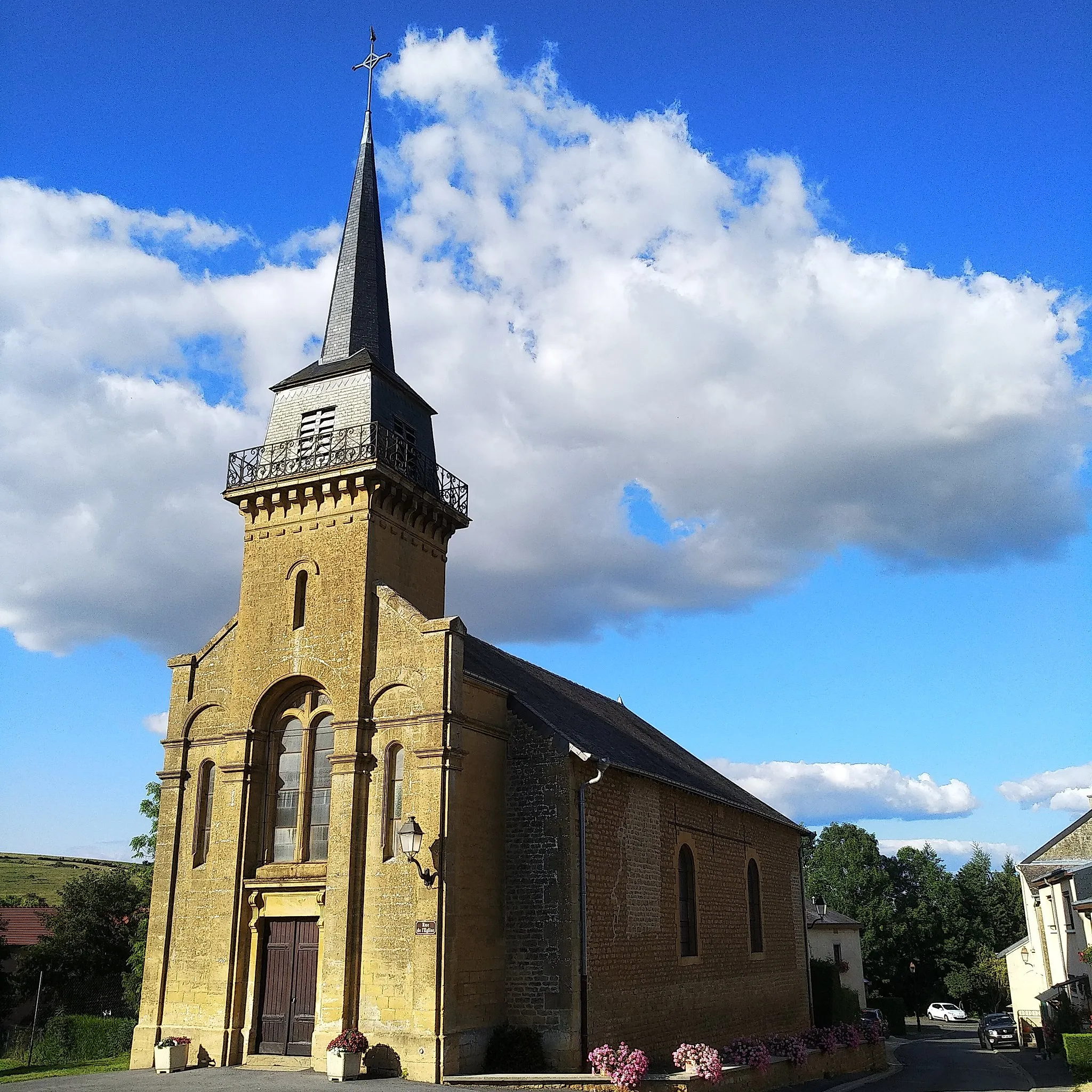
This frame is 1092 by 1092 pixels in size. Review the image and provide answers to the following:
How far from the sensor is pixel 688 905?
23.3 m

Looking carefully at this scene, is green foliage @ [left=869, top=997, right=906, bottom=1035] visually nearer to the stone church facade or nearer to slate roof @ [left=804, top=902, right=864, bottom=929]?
slate roof @ [left=804, top=902, right=864, bottom=929]

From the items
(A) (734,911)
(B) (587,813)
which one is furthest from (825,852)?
(B) (587,813)

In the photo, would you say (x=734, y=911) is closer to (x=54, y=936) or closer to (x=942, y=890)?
(x=54, y=936)

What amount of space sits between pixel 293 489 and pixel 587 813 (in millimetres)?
8996

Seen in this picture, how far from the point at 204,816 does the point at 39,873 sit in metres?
77.6

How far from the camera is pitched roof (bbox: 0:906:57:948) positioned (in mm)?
40219

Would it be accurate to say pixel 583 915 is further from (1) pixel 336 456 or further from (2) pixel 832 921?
(2) pixel 832 921

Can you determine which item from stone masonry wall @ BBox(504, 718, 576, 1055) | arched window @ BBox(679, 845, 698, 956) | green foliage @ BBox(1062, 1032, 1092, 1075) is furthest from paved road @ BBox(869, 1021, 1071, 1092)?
stone masonry wall @ BBox(504, 718, 576, 1055)

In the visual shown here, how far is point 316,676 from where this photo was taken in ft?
63.4

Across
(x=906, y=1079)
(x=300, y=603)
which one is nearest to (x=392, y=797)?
(x=300, y=603)

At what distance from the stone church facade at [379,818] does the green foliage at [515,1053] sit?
8.7 inches

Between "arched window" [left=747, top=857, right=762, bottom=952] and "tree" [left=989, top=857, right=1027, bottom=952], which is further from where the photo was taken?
"tree" [left=989, top=857, right=1027, bottom=952]

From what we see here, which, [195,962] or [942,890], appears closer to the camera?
[195,962]

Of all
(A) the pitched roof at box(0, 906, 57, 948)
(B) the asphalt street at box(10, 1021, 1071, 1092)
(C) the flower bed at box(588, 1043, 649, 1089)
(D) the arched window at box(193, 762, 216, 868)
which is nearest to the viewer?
(B) the asphalt street at box(10, 1021, 1071, 1092)
